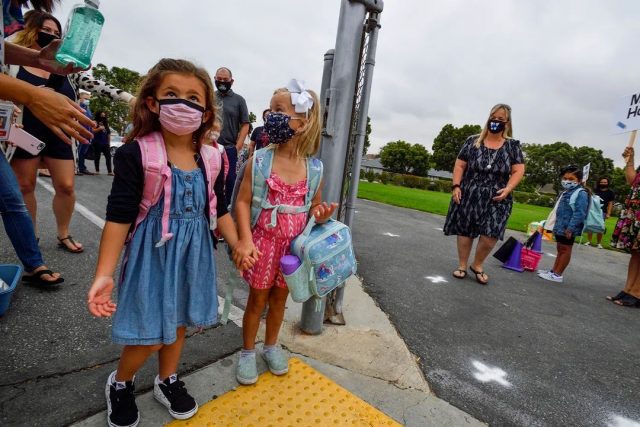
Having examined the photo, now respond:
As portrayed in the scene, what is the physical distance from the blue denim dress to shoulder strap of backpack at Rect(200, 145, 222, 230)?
0.04 meters

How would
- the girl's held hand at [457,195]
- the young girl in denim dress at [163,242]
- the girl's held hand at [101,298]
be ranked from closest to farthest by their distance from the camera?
the girl's held hand at [101,298]
the young girl in denim dress at [163,242]
the girl's held hand at [457,195]

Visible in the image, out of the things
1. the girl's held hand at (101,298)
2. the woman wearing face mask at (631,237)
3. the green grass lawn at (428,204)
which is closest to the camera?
the girl's held hand at (101,298)

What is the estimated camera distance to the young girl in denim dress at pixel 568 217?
473 cm

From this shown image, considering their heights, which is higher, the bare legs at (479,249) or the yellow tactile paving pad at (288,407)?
the bare legs at (479,249)

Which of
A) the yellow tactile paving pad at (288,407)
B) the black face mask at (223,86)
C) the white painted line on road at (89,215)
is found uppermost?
the black face mask at (223,86)

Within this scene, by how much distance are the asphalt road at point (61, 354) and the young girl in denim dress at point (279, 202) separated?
15.8 inches

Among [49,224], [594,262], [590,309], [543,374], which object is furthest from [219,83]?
[594,262]

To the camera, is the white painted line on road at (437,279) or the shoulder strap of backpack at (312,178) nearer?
the shoulder strap of backpack at (312,178)

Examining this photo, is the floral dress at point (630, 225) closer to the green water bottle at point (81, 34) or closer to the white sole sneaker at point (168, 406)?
the white sole sneaker at point (168, 406)

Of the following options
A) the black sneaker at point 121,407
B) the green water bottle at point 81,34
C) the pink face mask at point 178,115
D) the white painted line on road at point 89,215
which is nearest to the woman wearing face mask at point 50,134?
the green water bottle at point 81,34

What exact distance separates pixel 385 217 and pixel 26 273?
7.44m

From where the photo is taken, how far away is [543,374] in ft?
8.07

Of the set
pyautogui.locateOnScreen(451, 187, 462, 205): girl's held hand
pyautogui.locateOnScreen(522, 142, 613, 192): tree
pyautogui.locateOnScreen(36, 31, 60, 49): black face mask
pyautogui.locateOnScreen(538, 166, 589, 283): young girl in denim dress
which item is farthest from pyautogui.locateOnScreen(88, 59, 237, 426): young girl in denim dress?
pyautogui.locateOnScreen(522, 142, 613, 192): tree

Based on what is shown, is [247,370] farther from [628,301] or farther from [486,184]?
[628,301]
